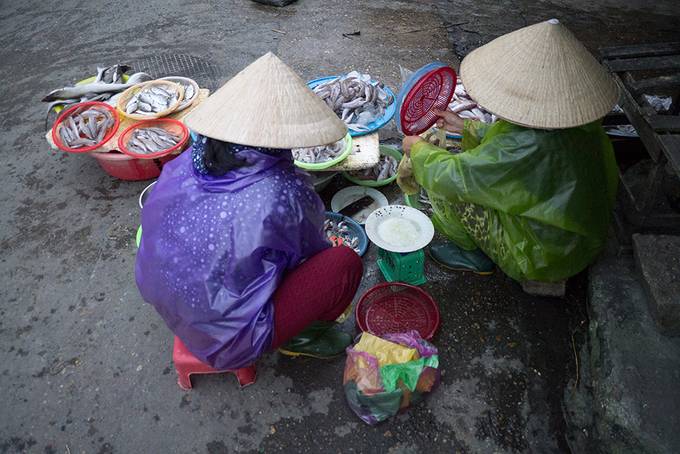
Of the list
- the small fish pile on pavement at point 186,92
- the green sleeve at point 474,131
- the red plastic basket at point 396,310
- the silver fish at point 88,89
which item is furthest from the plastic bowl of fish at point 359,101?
the silver fish at point 88,89

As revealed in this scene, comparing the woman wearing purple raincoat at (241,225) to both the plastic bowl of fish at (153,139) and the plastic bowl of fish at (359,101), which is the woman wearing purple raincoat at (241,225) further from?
the plastic bowl of fish at (359,101)

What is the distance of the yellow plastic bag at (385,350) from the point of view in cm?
241

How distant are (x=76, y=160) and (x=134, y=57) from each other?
203 cm

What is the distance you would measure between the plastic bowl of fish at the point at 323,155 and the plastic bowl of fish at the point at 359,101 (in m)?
0.26

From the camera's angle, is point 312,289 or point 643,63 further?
point 643,63

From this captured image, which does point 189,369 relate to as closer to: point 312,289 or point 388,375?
point 312,289

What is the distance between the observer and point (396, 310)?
9.62ft

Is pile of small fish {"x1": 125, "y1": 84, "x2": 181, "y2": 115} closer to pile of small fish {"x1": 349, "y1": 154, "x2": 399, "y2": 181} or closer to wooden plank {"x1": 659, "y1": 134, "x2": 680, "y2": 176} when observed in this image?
pile of small fish {"x1": 349, "y1": 154, "x2": 399, "y2": 181}

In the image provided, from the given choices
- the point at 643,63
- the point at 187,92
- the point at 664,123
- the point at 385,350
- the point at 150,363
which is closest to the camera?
the point at 385,350

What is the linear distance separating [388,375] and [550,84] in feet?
5.28

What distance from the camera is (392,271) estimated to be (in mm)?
3072

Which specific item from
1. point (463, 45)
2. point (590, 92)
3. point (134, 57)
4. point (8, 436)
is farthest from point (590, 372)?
point (134, 57)

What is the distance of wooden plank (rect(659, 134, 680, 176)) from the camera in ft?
7.54

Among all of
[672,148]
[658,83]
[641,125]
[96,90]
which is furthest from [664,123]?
[96,90]
